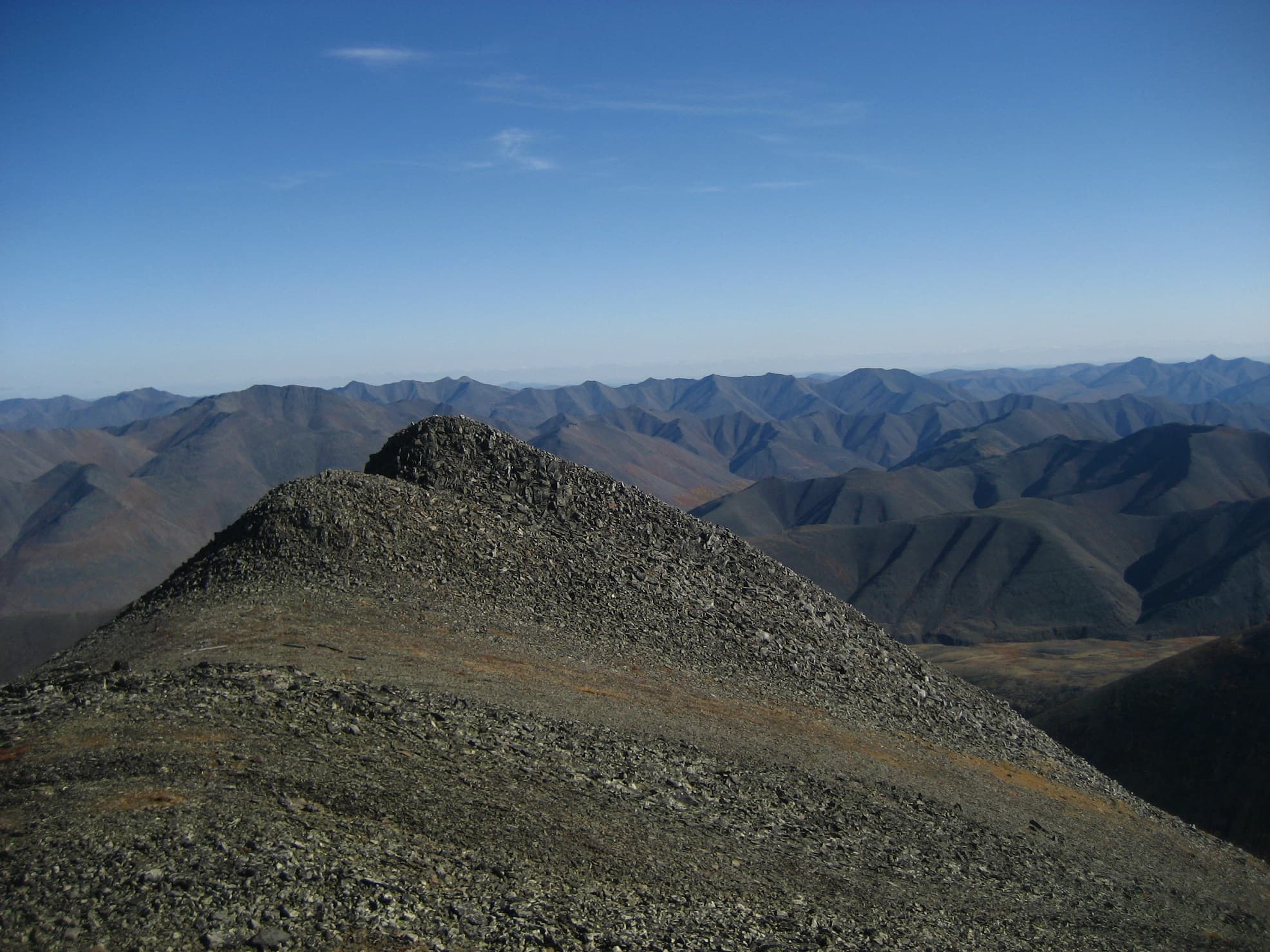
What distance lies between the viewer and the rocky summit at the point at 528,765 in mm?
11008

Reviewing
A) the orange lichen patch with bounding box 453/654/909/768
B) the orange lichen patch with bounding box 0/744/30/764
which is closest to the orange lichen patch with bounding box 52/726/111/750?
the orange lichen patch with bounding box 0/744/30/764

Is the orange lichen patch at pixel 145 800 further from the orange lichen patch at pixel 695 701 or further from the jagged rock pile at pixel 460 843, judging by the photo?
the orange lichen patch at pixel 695 701

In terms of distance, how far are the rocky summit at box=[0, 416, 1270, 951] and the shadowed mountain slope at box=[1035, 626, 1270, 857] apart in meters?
15.6

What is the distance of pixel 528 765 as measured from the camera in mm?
16234

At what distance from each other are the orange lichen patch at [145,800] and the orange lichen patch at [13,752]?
232 centimetres

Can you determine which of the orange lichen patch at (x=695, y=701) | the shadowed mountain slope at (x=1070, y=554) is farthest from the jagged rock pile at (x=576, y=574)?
the shadowed mountain slope at (x=1070, y=554)

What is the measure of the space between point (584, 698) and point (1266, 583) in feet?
352

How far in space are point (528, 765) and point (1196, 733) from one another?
43.7m

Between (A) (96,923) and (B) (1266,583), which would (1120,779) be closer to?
(A) (96,923)

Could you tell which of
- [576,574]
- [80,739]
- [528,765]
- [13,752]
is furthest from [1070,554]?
[13,752]

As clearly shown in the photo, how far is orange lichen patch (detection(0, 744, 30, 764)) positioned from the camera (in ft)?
42.1

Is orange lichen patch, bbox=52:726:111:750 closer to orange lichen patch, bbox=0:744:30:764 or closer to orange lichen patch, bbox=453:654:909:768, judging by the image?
orange lichen patch, bbox=0:744:30:764

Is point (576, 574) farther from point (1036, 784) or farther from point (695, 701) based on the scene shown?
point (1036, 784)

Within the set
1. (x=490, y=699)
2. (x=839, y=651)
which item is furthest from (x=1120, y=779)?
(x=490, y=699)
